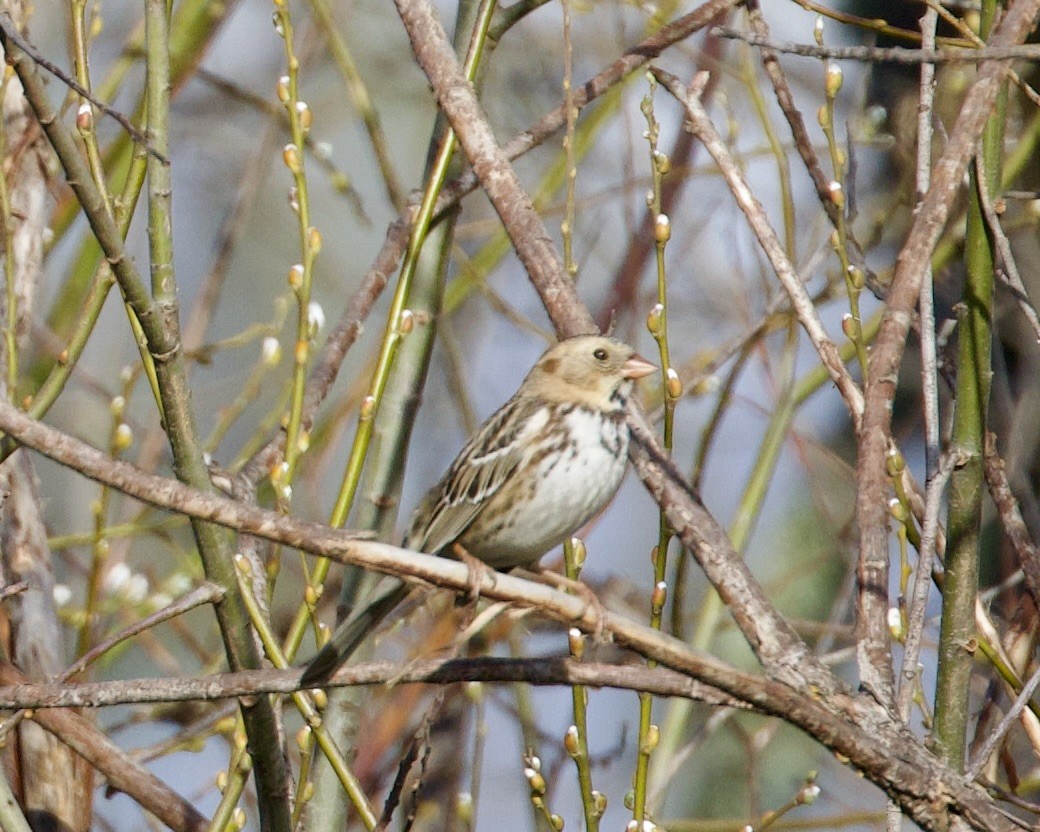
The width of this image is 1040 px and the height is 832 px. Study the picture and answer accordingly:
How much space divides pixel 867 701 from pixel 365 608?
845 millimetres

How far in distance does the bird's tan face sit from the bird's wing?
0.08m

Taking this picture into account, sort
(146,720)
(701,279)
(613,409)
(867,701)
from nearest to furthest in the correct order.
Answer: (867,701) → (613,409) → (146,720) → (701,279)

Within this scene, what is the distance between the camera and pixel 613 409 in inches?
128

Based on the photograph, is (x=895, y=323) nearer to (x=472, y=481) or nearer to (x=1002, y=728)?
(x=1002, y=728)

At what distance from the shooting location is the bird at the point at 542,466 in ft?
10.1

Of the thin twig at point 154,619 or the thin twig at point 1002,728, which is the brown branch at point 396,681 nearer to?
the thin twig at point 154,619

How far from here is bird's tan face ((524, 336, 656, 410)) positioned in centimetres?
332

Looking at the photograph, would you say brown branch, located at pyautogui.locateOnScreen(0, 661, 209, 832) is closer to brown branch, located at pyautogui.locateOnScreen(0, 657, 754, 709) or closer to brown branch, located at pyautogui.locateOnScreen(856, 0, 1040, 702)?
brown branch, located at pyautogui.locateOnScreen(0, 657, 754, 709)

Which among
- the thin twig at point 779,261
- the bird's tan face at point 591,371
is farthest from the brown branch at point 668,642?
the bird's tan face at point 591,371

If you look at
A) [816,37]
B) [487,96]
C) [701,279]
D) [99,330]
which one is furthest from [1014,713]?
[99,330]

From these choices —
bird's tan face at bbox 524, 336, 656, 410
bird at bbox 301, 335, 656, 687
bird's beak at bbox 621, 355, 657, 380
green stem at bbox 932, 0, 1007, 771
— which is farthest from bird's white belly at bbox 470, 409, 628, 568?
green stem at bbox 932, 0, 1007, 771

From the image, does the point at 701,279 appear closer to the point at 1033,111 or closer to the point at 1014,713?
the point at 1033,111

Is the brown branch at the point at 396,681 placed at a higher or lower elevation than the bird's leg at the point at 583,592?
lower

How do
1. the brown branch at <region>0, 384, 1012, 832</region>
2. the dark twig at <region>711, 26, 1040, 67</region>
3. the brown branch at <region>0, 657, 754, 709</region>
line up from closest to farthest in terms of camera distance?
the brown branch at <region>0, 384, 1012, 832</region>
the dark twig at <region>711, 26, 1040, 67</region>
the brown branch at <region>0, 657, 754, 709</region>
